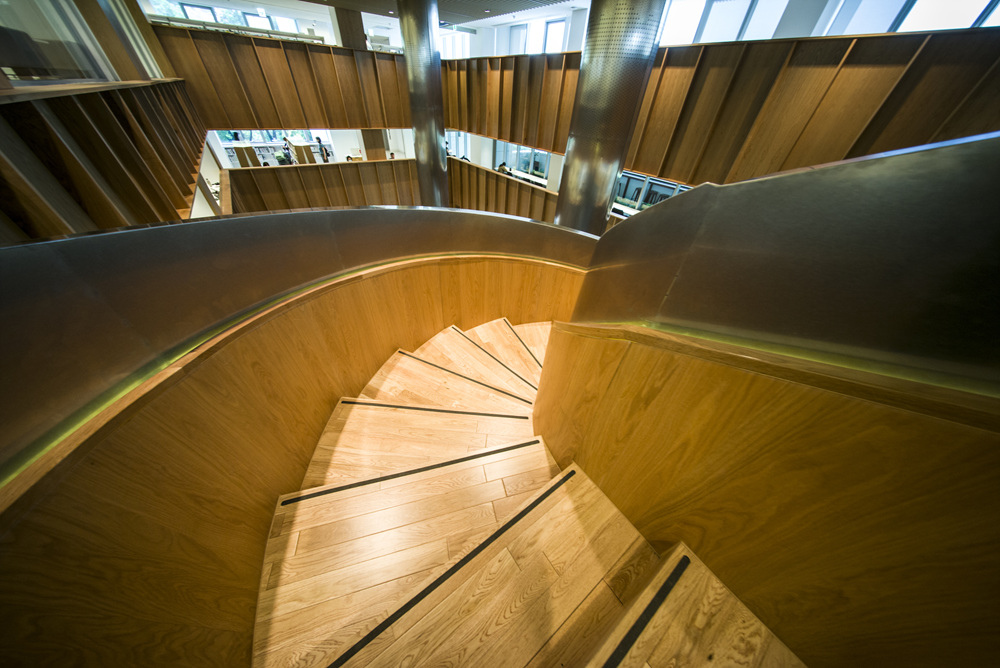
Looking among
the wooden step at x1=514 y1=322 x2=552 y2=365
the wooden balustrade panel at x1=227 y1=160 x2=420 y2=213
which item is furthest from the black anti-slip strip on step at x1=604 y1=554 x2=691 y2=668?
the wooden balustrade panel at x1=227 y1=160 x2=420 y2=213

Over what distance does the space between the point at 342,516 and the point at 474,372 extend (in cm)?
149

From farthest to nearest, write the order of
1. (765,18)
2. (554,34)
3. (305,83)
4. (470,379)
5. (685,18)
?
1. (554,34)
2. (305,83)
3. (685,18)
4. (765,18)
5. (470,379)

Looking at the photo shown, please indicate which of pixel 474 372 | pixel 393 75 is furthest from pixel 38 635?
pixel 393 75

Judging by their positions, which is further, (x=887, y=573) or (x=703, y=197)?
(x=703, y=197)

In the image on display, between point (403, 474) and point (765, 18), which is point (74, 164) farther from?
point (765, 18)

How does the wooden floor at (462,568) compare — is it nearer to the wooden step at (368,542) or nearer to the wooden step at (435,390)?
the wooden step at (368,542)

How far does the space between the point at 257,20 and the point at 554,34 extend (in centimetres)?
1238

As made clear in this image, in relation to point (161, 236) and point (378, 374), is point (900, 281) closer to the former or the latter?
point (161, 236)

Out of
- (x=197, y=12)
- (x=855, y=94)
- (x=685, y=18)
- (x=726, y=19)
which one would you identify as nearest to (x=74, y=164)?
(x=855, y=94)

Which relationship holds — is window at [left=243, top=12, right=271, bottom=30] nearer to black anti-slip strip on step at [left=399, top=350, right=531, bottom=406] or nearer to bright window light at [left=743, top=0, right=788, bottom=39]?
bright window light at [left=743, top=0, right=788, bottom=39]

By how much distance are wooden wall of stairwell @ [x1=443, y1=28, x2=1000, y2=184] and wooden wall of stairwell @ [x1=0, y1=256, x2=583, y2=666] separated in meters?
4.45

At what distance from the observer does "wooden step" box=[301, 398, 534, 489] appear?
1.73 m

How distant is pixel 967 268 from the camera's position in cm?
51

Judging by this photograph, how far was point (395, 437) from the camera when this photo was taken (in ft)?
6.19
